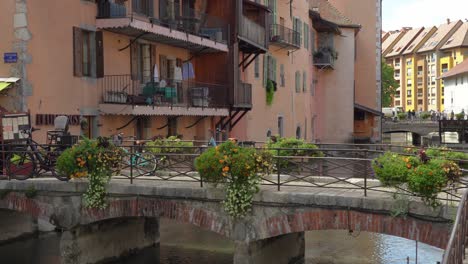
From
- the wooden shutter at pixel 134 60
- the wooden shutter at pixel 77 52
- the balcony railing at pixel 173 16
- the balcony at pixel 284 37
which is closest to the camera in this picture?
the wooden shutter at pixel 77 52

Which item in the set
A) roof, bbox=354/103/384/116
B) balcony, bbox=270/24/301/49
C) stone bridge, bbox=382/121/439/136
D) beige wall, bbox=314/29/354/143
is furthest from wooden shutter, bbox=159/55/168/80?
stone bridge, bbox=382/121/439/136

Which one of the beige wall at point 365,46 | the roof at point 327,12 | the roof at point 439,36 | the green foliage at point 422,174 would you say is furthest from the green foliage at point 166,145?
the roof at point 439,36

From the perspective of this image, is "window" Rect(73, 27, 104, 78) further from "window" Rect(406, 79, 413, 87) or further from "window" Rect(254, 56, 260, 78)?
"window" Rect(406, 79, 413, 87)

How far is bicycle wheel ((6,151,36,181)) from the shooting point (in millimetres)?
14727

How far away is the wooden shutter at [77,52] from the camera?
63.7 ft

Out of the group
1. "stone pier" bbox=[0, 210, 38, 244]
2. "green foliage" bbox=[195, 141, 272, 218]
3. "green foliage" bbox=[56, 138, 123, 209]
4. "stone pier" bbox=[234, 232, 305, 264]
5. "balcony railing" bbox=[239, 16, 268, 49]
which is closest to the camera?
"green foliage" bbox=[195, 141, 272, 218]

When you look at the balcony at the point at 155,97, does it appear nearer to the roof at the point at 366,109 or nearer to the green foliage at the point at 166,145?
the green foliage at the point at 166,145

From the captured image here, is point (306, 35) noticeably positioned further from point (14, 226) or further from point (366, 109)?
point (14, 226)

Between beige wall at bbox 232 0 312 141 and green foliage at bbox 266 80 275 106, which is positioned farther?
green foliage at bbox 266 80 275 106

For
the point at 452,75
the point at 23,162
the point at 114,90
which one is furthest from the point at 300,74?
the point at 452,75

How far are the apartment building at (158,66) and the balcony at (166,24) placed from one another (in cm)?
4

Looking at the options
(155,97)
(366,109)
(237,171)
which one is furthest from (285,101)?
(237,171)

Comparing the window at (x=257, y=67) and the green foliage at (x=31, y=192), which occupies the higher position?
the window at (x=257, y=67)

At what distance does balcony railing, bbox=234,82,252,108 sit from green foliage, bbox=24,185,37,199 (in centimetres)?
1439
